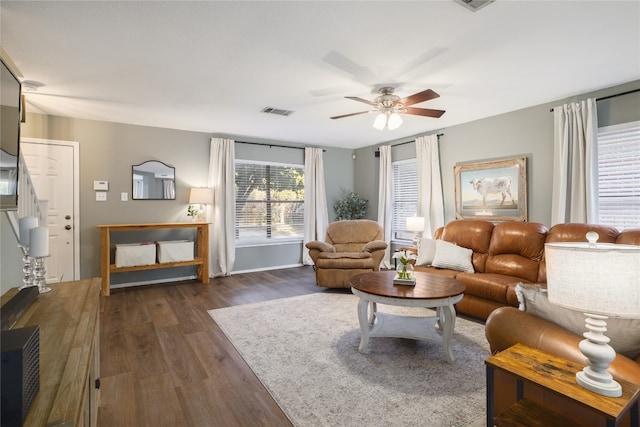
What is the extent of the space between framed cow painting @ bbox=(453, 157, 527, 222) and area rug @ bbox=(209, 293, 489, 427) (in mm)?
1888

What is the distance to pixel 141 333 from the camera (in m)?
3.05

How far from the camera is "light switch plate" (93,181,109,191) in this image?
4.59 metres

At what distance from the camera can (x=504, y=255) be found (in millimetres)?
3654

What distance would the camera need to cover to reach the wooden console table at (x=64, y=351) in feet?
2.64

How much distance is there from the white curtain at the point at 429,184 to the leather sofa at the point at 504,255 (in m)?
1.05

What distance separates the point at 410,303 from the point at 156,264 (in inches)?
150

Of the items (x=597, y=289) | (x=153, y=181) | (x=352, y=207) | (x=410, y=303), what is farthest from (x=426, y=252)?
(x=153, y=181)

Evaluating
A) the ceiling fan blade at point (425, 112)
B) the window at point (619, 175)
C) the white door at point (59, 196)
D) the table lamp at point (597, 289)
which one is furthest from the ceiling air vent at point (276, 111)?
the window at point (619, 175)

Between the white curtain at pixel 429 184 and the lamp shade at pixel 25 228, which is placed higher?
the white curtain at pixel 429 184

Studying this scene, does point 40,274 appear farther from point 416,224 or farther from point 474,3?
point 416,224

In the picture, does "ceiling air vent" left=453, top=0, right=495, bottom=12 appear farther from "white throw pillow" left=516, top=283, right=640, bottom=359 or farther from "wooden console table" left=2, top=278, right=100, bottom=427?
"wooden console table" left=2, top=278, right=100, bottom=427

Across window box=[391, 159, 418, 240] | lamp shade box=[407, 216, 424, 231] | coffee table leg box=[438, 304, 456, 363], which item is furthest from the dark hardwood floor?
window box=[391, 159, 418, 240]

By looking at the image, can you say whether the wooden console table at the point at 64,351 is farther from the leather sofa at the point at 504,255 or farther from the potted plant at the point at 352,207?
the potted plant at the point at 352,207

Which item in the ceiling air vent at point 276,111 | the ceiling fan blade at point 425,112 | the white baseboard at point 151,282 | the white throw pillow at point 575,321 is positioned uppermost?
the ceiling air vent at point 276,111
